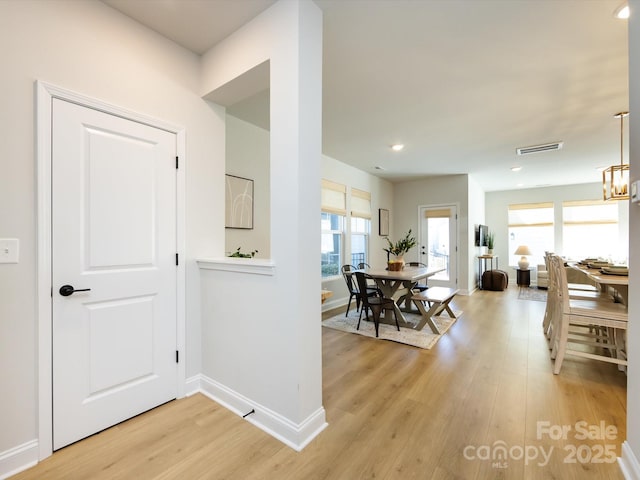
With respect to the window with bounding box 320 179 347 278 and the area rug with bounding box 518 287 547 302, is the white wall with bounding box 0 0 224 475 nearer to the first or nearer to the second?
the window with bounding box 320 179 347 278

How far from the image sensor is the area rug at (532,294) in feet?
19.5

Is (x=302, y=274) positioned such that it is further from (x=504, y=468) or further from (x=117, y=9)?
(x=117, y=9)

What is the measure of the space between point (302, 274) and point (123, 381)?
1408 mm

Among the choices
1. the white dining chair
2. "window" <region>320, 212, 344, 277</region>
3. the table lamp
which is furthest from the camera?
the table lamp

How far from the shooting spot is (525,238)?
8047 mm

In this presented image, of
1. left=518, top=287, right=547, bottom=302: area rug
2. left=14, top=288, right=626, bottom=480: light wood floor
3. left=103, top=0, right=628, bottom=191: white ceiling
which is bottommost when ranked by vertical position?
left=14, top=288, right=626, bottom=480: light wood floor

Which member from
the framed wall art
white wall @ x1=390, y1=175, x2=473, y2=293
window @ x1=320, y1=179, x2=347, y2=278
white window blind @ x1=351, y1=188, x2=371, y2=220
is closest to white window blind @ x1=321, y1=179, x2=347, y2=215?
window @ x1=320, y1=179, x2=347, y2=278

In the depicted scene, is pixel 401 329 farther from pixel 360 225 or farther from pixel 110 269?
pixel 110 269

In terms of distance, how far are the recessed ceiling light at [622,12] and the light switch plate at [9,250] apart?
148 inches

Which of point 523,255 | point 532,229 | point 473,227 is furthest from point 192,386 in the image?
point 532,229

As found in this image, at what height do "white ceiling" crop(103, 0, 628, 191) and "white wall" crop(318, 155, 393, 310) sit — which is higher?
"white ceiling" crop(103, 0, 628, 191)

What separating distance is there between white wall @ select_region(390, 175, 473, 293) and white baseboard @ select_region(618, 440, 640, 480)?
16.8ft

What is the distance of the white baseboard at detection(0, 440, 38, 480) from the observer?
4.88 feet

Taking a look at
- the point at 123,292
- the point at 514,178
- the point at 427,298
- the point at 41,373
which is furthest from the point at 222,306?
the point at 514,178
